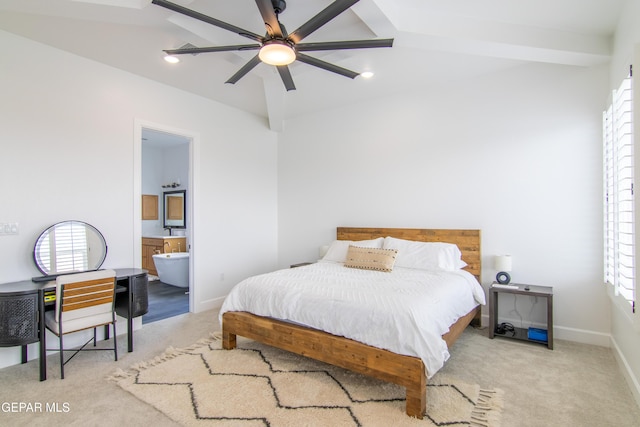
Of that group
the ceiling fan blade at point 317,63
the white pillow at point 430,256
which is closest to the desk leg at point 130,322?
the ceiling fan blade at point 317,63

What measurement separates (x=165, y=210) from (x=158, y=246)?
104 cm

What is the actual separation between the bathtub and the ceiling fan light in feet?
14.8

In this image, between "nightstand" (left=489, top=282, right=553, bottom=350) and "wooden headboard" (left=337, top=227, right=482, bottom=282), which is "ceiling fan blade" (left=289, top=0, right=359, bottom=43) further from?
"nightstand" (left=489, top=282, right=553, bottom=350)

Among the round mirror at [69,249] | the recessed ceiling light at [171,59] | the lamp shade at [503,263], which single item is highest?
the recessed ceiling light at [171,59]

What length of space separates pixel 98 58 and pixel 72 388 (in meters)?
3.10

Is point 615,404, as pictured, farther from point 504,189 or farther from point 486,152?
point 486,152

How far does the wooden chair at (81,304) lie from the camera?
2.64m

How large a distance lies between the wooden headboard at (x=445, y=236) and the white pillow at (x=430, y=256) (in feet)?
0.33

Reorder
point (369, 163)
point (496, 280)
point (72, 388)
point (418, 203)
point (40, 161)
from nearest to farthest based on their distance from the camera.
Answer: point (72, 388)
point (40, 161)
point (496, 280)
point (418, 203)
point (369, 163)

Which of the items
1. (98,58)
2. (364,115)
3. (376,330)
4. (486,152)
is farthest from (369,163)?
(98,58)

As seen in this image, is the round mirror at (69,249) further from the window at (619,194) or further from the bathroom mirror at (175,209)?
the window at (619,194)

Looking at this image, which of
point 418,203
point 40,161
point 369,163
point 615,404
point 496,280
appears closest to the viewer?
point 615,404

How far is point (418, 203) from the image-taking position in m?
4.30
